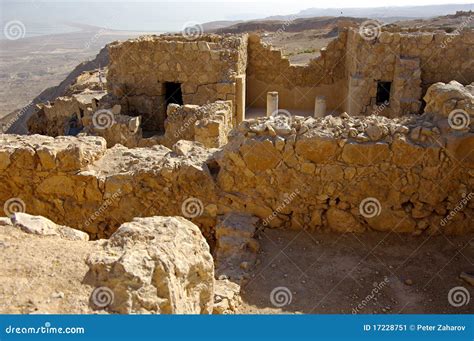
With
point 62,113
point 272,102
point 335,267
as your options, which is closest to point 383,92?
point 272,102

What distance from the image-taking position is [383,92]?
514 inches

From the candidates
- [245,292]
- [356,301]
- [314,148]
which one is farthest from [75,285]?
[314,148]

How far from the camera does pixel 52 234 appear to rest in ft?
13.1

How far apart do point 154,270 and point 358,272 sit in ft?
9.95

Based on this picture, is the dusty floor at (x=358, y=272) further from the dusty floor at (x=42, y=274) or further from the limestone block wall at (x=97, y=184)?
the dusty floor at (x=42, y=274)

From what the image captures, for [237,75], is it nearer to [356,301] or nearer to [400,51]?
[400,51]

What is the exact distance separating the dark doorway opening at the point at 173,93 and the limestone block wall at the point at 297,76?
253 centimetres

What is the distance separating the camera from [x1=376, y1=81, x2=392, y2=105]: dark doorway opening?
12.8 meters

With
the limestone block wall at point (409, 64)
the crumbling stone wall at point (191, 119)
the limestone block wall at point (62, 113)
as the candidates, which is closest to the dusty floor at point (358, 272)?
the crumbling stone wall at point (191, 119)

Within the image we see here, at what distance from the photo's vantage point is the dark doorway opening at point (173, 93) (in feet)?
43.9

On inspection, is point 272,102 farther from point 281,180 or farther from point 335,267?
point 335,267

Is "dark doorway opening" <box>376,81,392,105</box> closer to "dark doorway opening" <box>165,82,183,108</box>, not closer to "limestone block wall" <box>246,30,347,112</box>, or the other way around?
"limestone block wall" <box>246,30,347,112</box>

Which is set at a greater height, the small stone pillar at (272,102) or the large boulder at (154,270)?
the large boulder at (154,270)

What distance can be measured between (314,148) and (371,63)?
717 centimetres
